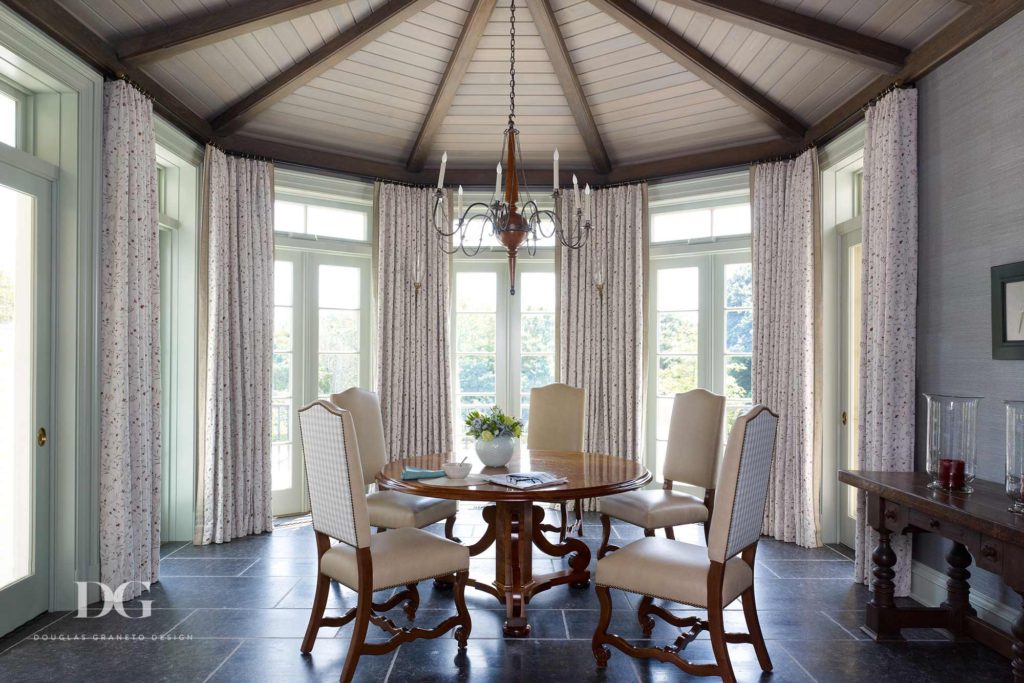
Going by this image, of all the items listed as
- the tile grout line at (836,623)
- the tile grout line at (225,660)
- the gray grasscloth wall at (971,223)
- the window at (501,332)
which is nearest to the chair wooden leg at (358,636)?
the tile grout line at (225,660)

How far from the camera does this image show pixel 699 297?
5262 mm

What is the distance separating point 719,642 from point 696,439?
5.24 feet

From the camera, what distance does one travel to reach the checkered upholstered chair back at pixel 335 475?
8.18 feet

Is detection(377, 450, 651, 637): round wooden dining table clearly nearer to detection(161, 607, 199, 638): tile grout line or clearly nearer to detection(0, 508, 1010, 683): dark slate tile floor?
detection(0, 508, 1010, 683): dark slate tile floor

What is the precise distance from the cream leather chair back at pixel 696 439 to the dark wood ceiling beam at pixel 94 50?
3.65 metres

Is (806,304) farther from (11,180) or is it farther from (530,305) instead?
(11,180)

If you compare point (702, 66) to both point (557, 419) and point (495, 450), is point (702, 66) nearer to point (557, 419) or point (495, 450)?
point (557, 419)

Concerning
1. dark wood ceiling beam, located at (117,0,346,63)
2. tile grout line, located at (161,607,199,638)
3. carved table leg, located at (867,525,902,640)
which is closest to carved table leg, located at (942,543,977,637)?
carved table leg, located at (867,525,902,640)

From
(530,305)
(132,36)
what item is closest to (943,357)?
(530,305)

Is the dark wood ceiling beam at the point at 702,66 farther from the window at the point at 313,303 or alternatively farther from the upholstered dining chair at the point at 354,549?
the upholstered dining chair at the point at 354,549

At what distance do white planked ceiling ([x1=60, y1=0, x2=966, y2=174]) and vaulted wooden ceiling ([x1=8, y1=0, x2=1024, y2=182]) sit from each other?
12 mm

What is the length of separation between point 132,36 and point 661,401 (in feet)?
14.6

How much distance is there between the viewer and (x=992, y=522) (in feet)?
7.18

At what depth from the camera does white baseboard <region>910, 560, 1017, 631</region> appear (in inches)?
111
